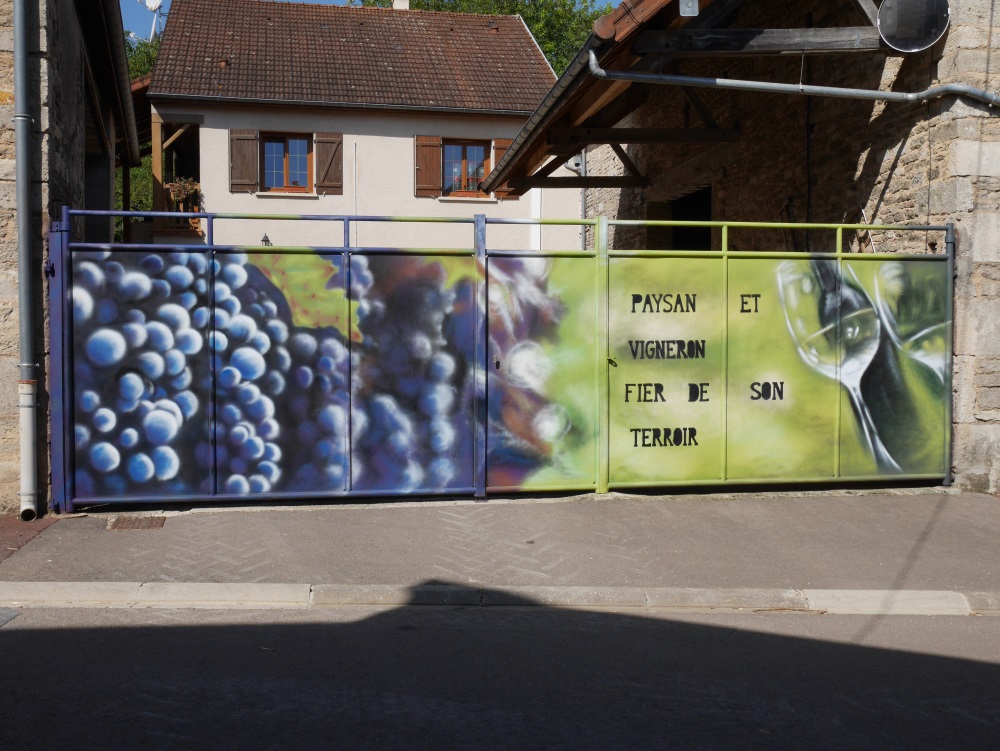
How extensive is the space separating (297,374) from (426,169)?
47.7 ft

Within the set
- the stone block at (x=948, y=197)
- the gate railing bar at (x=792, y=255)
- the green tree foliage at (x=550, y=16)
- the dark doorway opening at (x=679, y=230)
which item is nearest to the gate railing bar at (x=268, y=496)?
A: the gate railing bar at (x=792, y=255)

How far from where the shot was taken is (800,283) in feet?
28.7

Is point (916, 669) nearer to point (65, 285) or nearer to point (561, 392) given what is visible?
point (561, 392)

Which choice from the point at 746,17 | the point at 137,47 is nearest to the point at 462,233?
the point at 746,17

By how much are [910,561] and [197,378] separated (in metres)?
5.56

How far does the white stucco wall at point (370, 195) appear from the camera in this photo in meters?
20.9

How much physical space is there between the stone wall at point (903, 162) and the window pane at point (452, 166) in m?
10.9

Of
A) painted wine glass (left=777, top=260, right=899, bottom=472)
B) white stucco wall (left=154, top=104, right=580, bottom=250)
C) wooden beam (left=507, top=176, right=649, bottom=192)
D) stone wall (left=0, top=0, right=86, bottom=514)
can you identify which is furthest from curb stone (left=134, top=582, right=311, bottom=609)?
white stucco wall (left=154, top=104, right=580, bottom=250)

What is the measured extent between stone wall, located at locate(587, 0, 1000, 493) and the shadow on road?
3.84 metres

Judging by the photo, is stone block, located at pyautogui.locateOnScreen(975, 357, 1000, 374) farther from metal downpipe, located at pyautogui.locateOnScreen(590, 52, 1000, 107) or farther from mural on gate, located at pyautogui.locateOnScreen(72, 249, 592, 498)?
mural on gate, located at pyautogui.locateOnScreen(72, 249, 592, 498)

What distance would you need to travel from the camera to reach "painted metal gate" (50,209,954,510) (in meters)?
7.80

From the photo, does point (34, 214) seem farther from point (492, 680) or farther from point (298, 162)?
point (298, 162)

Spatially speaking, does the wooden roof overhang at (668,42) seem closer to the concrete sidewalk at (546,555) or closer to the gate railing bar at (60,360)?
the concrete sidewalk at (546,555)

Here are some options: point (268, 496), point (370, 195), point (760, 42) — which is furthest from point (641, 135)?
point (370, 195)
